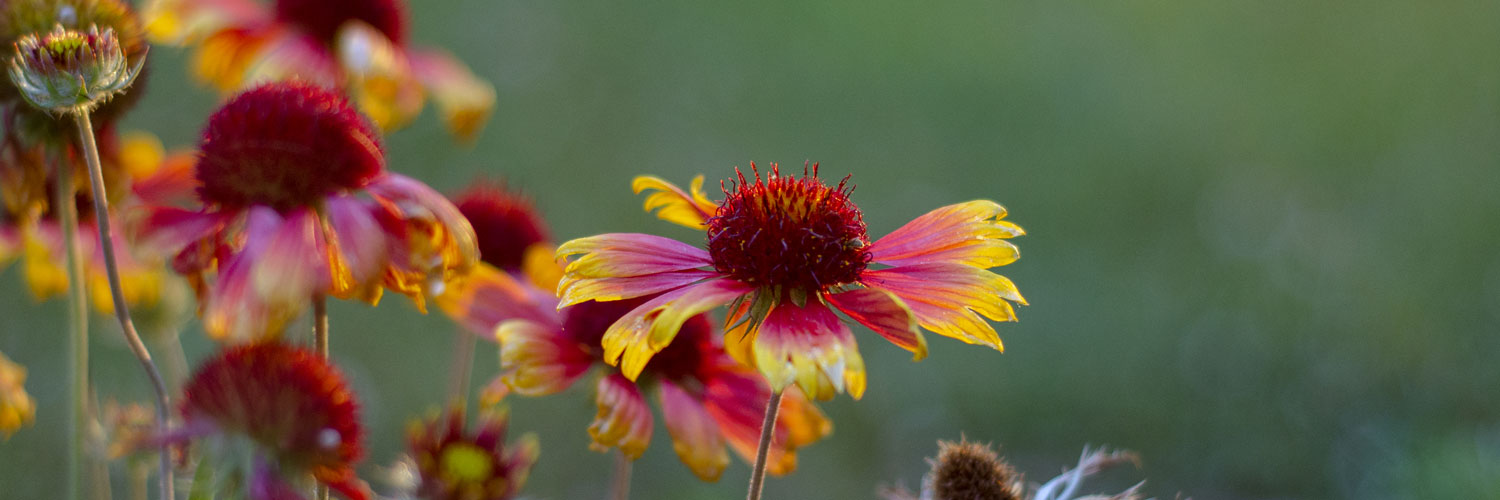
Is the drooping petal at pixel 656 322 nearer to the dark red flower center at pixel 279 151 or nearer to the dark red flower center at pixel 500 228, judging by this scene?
the dark red flower center at pixel 279 151

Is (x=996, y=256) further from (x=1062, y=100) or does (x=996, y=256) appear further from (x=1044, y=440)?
(x=1062, y=100)

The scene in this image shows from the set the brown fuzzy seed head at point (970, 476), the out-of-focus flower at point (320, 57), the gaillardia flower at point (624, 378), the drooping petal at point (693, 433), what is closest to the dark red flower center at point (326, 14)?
the out-of-focus flower at point (320, 57)

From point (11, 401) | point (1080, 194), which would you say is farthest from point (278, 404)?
point (1080, 194)

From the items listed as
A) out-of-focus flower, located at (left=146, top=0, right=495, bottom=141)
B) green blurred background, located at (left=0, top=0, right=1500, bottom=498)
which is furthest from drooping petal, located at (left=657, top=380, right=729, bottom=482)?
green blurred background, located at (left=0, top=0, right=1500, bottom=498)

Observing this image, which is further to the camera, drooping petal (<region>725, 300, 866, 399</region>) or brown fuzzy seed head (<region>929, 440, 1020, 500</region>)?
brown fuzzy seed head (<region>929, 440, 1020, 500</region>)

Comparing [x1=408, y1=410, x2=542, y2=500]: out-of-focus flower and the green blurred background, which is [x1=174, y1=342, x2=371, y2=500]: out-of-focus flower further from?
the green blurred background

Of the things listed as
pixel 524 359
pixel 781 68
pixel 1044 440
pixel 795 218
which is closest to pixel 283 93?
pixel 524 359

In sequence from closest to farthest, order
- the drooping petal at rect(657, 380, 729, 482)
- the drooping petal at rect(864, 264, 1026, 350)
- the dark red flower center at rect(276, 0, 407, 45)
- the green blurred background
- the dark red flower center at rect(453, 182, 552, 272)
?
the drooping petal at rect(864, 264, 1026, 350)
the drooping petal at rect(657, 380, 729, 482)
the dark red flower center at rect(453, 182, 552, 272)
the dark red flower center at rect(276, 0, 407, 45)
the green blurred background

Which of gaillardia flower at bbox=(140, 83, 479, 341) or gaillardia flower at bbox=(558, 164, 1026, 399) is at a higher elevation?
gaillardia flower at bbox=(558, 164, 1026, 399)
